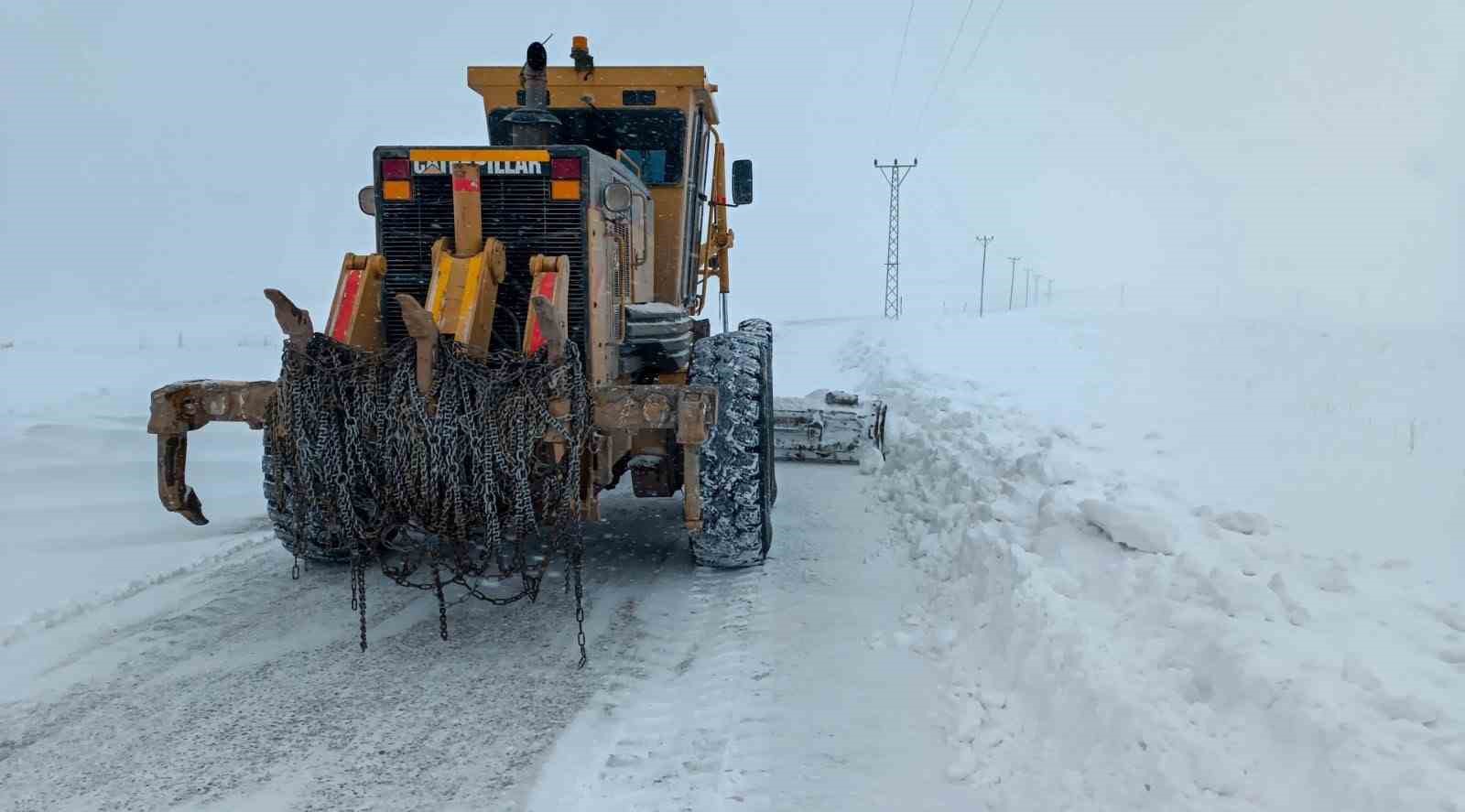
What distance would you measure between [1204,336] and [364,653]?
14.9m

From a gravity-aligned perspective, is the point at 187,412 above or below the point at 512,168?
below

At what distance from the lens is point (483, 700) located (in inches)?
168

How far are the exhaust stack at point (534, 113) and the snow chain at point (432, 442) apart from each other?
2.06 m

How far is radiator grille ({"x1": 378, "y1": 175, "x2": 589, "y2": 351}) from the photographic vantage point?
17.3ft

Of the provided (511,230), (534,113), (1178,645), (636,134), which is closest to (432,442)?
(511,230)

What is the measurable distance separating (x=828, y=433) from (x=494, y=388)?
5.38 metres

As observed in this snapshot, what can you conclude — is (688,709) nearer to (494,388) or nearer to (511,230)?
(494,388)

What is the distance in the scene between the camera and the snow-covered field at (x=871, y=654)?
321cm

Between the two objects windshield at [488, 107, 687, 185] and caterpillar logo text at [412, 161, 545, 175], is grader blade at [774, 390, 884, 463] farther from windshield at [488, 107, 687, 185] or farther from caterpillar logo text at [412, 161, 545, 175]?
caterpillar logo text at [412, 161, 545, 175]

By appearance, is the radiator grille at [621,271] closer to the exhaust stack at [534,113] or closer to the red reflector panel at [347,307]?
the exhaust stack at [534,113]

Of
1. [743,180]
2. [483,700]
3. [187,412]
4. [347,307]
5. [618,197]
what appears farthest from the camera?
[743,180]

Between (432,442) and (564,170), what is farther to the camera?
(564,170)

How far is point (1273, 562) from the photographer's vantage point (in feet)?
13.4

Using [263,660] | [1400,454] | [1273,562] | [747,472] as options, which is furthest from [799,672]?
[1400,454]
